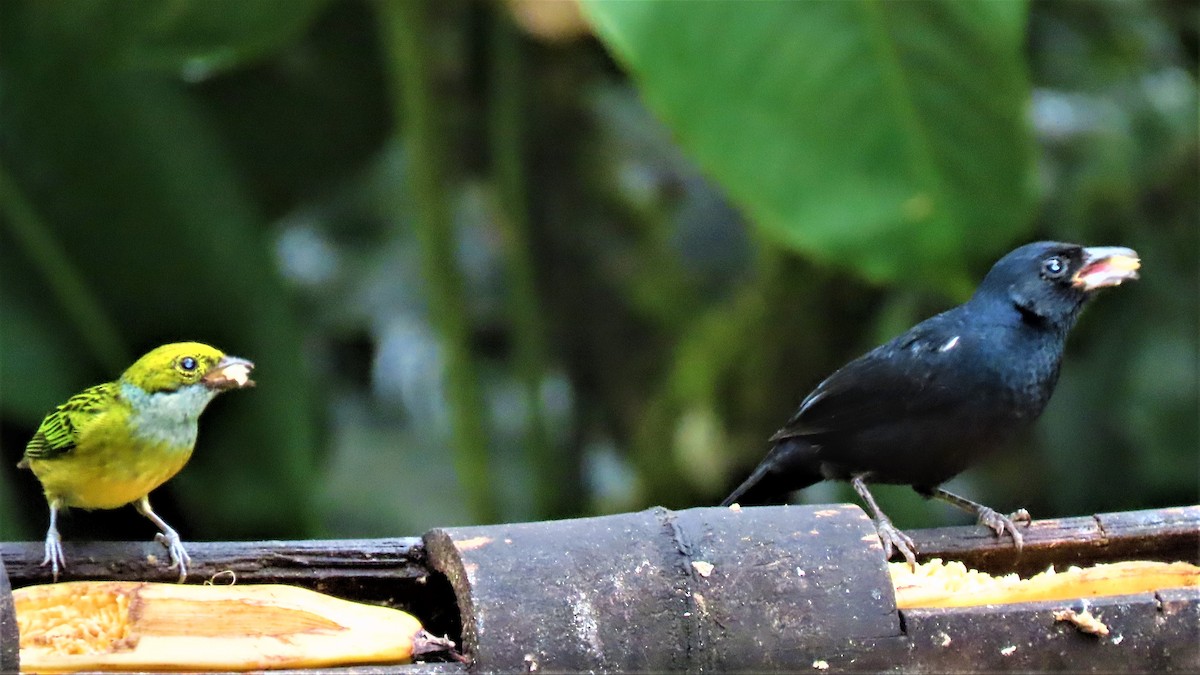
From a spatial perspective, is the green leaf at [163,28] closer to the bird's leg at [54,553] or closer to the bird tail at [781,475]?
the bird tail at [781,475]

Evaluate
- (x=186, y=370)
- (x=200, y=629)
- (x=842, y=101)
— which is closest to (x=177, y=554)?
(x=200, y=629)

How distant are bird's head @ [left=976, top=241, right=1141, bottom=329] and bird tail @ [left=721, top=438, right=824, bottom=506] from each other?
0.38 metres

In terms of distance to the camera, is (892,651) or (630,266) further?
(630,266)

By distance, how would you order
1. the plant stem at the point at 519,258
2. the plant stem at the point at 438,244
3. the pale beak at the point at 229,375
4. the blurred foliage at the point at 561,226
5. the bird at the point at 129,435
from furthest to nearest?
the plant stem at the point at 519,258 → the plant stem at the point at 438,244 → the blurred foliage at the point at 561,226 → the bird at the point at 129,435 → the pale beak at the point at 229,375

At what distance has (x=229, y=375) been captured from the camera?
1.57m

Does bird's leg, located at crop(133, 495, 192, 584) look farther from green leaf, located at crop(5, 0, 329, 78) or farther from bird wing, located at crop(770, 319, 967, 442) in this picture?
green leaf, located at crop(5, 0, 329, 78)

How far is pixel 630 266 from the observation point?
4996 mm

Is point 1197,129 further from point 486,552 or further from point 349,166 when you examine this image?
point 486,552

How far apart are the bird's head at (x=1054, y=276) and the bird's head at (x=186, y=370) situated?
46.7 inches

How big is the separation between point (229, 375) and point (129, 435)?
213 mm

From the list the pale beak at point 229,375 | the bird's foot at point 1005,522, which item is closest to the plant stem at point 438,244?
the bird's foot at point 1005,522

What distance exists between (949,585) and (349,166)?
3163mm

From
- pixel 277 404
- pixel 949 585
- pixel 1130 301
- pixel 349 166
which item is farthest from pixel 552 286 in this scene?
pixel 949 585

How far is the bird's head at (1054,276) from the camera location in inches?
81.0
